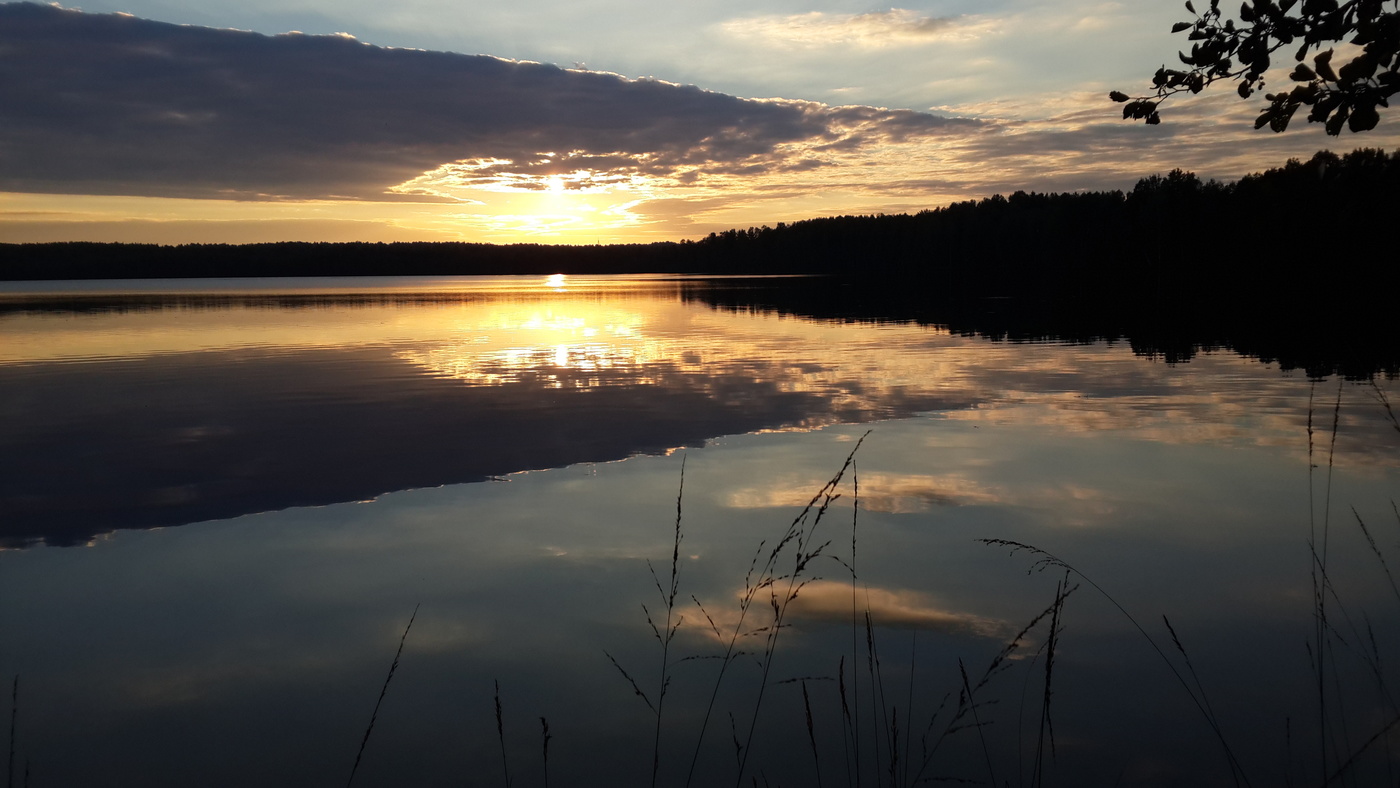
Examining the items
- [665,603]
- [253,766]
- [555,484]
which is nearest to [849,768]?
[665,603]

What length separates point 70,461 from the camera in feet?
40.9

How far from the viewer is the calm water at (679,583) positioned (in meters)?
5.10

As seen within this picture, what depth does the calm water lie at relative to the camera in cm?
510

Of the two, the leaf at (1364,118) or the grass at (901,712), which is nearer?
the leaf at (1364,118)

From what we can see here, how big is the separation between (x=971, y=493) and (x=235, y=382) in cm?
1740

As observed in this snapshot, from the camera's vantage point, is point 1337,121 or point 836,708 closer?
point 1337,121

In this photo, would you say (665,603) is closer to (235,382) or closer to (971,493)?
(971,493)

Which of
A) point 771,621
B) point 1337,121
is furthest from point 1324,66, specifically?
point 771,621

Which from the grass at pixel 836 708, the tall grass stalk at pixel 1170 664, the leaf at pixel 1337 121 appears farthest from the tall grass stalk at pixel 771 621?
the leaf at pixel 1337 121

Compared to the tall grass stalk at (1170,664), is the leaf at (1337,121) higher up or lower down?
higher up

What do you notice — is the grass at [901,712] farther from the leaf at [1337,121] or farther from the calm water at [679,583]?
the leaf at [1337,121]

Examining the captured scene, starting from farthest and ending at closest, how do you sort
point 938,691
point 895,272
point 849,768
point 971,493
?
1. point 895,272
2. point 971,493
3. point 938,691
4. point 849,768

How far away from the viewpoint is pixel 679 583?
7.36 m

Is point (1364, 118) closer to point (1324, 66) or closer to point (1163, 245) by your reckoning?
point (1324, 66)
